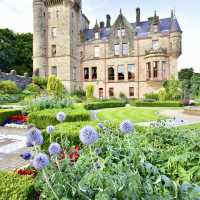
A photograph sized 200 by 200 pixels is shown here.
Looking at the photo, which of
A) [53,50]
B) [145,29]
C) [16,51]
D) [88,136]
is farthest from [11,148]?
[16,51]

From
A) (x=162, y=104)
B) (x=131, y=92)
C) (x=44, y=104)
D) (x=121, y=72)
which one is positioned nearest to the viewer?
(x=44, y=104)

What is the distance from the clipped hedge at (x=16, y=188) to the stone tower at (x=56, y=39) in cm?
3588

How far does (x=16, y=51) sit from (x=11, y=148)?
43662 mm

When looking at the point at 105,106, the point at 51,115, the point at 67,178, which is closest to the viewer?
the point at 67,178

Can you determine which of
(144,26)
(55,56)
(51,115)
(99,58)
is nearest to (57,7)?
(55,56)

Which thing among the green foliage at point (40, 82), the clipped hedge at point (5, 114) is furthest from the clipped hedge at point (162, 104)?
the clipped hedge at point (5, 114)

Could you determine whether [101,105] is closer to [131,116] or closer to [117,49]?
[131,116]

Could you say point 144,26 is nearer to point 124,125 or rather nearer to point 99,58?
point 99,58

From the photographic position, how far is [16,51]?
48.2 metres

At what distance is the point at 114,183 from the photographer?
213cm

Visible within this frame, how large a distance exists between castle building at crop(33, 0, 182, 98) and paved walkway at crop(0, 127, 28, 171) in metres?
27.9

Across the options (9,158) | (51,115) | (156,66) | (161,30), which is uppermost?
(161,30)

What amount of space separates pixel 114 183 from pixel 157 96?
107 ft

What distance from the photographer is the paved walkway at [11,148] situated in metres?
6.43
